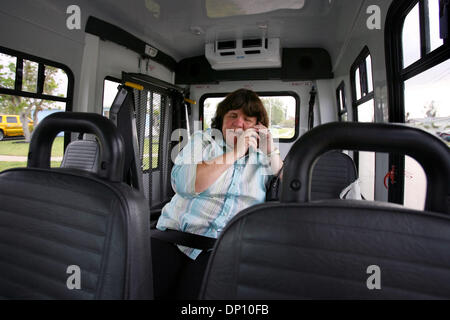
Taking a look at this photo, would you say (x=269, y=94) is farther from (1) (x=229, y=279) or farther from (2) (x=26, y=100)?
(1) (x=229, y=279)

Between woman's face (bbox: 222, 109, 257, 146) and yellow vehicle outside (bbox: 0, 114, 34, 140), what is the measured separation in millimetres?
2026

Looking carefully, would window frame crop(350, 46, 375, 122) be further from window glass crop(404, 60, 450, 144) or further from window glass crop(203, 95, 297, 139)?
window glass crop(203, 95, 297, 139)

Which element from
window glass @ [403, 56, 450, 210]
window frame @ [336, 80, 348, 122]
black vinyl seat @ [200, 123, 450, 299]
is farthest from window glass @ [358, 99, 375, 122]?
black vinyl seat @ [200, 123, 450, 299]

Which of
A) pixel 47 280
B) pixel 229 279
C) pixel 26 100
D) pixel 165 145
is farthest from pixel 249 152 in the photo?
pixel 165 145

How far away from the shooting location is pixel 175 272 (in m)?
1.25

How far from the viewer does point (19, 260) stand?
0.76 meters

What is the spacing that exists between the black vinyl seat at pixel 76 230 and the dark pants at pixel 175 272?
1.63 feet

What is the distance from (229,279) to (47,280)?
0.53 meters

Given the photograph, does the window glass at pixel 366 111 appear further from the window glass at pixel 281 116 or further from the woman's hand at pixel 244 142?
the window glass at pixel 281 116

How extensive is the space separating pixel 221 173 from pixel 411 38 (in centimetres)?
169

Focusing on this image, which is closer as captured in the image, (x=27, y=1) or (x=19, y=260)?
(x=19, y=260)

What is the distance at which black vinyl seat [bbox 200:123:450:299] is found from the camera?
0.51 m

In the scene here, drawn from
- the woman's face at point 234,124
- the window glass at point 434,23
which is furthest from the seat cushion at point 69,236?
the window glass at point 434,23

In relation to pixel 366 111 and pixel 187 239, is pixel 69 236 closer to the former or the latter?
pixel 187 239
